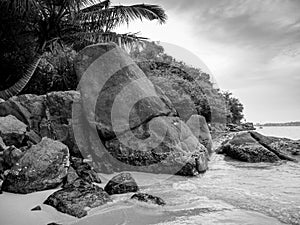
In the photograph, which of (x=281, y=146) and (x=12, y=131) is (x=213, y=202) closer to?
(x=12, y=131)

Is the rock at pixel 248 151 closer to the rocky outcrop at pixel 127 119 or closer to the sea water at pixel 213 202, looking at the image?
the sea water at pixel 213 202

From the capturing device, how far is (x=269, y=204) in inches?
154

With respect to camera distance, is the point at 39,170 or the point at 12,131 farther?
the point at 12,131

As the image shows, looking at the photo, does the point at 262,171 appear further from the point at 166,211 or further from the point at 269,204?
the point at 166,211

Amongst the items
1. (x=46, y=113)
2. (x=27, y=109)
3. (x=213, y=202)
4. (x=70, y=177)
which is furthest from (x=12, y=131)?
(x=213, y=202)

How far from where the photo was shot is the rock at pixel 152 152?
618 cm

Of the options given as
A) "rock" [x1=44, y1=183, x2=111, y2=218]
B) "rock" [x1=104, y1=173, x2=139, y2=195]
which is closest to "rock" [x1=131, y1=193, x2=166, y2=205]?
"rock" [x1=44, y1=183, x2=111, y2=218]

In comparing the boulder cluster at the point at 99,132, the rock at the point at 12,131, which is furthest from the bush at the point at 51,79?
the rock at the point at 12,131

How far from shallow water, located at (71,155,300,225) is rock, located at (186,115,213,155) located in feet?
14.3

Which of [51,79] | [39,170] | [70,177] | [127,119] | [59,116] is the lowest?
[70,177]

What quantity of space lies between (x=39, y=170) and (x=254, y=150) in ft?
23.1

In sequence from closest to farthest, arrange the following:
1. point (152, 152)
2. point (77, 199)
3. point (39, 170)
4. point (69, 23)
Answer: point (77, 199) → point (39, 170) → point (152, 152) → point (69, 23)

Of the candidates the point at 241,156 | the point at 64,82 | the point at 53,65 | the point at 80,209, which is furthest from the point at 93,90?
the point at 53,65

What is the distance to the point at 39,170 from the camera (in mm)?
4434
